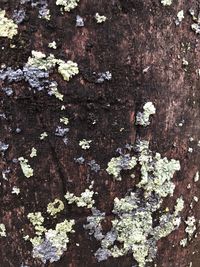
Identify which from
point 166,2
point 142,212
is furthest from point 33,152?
point 166,2

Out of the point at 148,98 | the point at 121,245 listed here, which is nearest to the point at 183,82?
the point at 148,98

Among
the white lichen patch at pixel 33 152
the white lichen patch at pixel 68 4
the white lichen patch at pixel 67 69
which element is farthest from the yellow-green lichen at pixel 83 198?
the white lichen patch at pixel 68 4

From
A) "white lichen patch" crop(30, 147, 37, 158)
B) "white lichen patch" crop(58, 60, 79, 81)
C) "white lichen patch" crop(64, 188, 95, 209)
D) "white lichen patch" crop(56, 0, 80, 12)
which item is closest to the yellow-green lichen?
"white lichen patch" crop(64, 188, 95, 209)

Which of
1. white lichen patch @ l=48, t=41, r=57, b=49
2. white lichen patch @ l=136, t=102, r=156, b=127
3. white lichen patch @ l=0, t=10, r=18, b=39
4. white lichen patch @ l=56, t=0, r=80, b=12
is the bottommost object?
white lichen patch @ l=136, t=102, r=156, b=127

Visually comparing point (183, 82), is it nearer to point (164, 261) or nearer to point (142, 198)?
point (142, 198)

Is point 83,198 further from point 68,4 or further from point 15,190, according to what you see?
point 68,4

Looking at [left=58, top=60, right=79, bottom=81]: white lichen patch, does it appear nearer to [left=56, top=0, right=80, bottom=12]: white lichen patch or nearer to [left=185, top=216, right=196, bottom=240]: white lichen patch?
[left=56, top=0, right=80, bottom=12]: white lichen patch

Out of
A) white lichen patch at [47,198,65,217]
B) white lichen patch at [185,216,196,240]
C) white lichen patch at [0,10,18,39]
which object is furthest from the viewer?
white lichen patch at [185,216,196,240]
